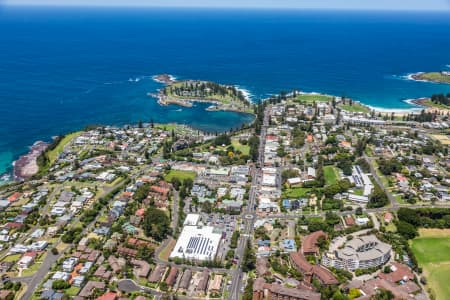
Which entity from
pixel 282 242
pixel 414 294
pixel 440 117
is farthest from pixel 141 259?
pixel 440 117

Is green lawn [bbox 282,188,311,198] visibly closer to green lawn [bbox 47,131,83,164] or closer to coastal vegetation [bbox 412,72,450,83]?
green lawn [bbox 47,131,83,164]

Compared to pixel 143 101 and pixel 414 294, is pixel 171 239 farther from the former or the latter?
pixel 143 101

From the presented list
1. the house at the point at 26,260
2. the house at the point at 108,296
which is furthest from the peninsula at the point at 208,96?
the house at the point at 108,296

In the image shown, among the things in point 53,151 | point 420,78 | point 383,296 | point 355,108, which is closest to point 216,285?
point 383,296

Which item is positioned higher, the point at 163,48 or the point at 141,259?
the point at 163,48

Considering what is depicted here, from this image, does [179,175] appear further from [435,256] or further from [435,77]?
[435,77]

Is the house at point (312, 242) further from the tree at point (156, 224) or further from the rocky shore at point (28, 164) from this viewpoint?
the rocky shore at point (28, 164)

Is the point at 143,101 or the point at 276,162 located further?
the point at 143,101
